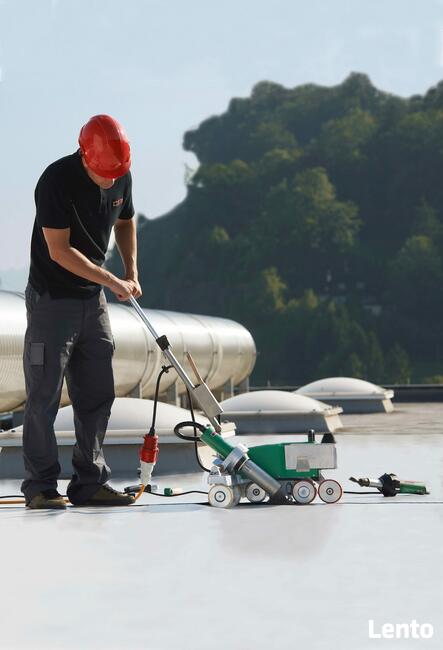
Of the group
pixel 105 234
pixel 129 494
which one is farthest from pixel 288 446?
pixel 105 234

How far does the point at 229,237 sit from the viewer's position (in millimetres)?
120750

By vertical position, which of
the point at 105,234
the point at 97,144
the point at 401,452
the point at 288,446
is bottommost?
the point at 401,452

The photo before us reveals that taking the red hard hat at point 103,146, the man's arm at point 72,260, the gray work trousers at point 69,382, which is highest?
the red hard hat at point 103,146

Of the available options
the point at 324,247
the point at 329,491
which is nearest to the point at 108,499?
the point at 329,491

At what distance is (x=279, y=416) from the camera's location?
1922cm

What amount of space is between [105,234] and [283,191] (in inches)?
4374

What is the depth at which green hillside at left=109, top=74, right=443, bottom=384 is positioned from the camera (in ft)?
341

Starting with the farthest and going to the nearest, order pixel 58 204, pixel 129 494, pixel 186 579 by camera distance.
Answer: pixel 129 494 → pixel 58 204 → pixel 186 579

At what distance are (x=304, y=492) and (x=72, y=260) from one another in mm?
1904

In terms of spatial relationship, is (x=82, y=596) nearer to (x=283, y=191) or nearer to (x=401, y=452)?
(x=401, y=452)

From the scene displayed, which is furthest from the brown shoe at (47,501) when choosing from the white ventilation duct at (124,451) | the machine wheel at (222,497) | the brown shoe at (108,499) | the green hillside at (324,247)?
the green hillside at (324,247)

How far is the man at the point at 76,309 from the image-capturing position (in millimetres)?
7160

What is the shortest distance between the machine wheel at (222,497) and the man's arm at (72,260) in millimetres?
1274

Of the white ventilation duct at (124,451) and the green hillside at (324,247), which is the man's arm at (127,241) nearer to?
the white ventilation duct at (124,451)
